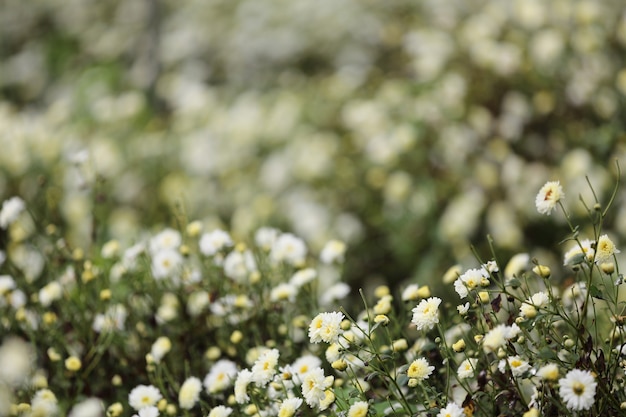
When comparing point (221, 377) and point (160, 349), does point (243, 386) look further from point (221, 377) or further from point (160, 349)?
point (160, 349)

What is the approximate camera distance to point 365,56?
4.98 m

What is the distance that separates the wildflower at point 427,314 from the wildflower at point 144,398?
0.64 metres

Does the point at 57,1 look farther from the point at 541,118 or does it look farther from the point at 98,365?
the point at 98,365

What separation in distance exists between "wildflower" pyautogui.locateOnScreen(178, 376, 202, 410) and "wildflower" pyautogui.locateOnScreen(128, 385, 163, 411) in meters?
0.05

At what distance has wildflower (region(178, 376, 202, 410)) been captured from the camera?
1537 mm

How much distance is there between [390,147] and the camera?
3.31 meters

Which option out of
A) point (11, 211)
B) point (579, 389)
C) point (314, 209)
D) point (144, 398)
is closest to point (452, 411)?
point (579, 389)

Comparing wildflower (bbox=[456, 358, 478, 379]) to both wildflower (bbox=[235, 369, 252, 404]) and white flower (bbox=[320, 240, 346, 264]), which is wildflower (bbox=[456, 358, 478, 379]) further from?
white flower (bbox=[320, 240, 346, 264])

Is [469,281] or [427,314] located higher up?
[469,281]

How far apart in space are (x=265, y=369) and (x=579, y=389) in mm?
571

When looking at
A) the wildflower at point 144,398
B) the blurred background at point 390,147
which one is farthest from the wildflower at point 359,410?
the blurred background at point 390,147

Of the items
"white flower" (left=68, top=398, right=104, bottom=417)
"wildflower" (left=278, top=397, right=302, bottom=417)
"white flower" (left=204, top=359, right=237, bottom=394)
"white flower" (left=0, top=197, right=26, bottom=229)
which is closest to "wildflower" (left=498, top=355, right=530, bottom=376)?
"wildflower" (left=278, top=397, right=302, bottom=417)

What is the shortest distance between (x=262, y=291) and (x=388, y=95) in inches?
85.3

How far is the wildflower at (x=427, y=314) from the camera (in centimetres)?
123
